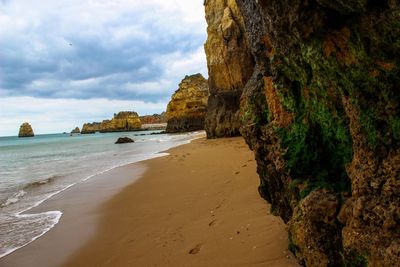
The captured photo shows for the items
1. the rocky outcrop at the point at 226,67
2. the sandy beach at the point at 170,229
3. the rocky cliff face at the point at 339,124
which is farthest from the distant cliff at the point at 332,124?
the rocky outcrop at the point at 226,67

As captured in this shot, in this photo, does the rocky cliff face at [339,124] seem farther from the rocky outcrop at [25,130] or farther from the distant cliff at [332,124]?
the rocky outcrop at [25,130]

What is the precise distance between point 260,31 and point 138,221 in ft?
13.1

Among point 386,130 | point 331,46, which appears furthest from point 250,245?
point 331,46

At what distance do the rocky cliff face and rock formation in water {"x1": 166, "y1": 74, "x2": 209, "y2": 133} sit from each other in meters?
46.9

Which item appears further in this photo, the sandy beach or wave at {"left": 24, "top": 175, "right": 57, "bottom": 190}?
wave at {"left": 24, "top": 175, "right": 57, "bottom": 190}

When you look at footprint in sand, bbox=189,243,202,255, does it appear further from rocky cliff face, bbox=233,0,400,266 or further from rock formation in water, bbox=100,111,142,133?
rock formation in water, bbox=100,111,142,133

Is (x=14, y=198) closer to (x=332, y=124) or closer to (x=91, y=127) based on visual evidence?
(x=332, y=124)

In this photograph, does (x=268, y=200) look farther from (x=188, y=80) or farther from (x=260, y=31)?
(x=188, y=80)

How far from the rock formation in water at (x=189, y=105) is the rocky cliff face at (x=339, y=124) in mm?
46881

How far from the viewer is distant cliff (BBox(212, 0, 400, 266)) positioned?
2.29 m

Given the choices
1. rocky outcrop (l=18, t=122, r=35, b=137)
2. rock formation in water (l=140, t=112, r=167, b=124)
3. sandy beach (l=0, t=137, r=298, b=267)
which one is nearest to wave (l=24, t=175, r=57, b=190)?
sandy beach (l=0, t=137, r=298, b=267)

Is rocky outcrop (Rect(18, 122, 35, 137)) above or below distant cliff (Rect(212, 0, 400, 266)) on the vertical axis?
above

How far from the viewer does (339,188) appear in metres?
3.18

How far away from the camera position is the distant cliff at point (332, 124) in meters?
2.29
